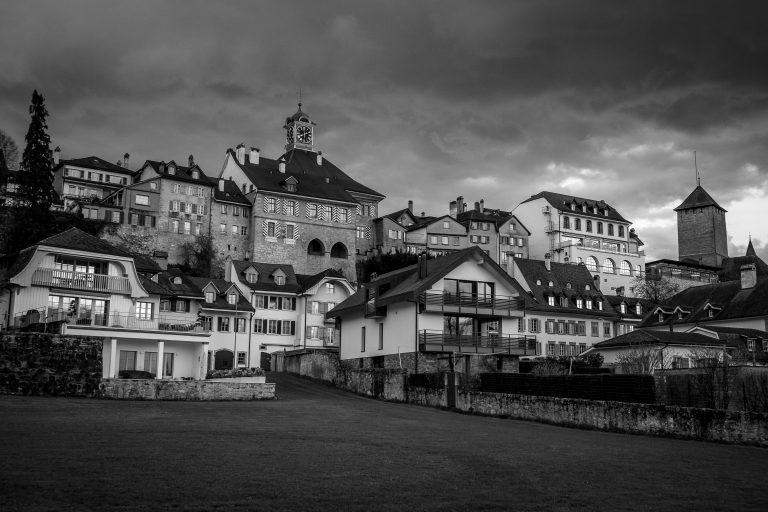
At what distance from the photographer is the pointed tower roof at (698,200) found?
144 m

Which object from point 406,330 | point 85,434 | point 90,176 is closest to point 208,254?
point 90,176

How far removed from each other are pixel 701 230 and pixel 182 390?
420ft

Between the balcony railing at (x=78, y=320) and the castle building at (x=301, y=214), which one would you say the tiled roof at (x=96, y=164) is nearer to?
the castle building at (x=301, y=214)

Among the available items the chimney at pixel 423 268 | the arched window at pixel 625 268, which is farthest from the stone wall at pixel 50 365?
the arched window at pixel 625 268

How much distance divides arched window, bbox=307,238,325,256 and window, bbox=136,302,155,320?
171ft

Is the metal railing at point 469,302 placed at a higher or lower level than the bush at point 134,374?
A: higher

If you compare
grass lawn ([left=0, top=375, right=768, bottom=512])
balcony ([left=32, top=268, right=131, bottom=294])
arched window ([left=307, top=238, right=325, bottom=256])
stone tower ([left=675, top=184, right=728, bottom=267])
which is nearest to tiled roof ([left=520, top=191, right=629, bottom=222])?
stone tower ([left=675, top=184, right=728, bottom=267])

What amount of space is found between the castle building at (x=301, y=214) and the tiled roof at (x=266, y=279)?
24.3 metres

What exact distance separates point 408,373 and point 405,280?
33.2 feet

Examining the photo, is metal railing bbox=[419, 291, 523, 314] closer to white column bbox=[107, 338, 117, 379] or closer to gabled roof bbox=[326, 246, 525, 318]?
gabled roof bbox=[326, 246, 525, 318]

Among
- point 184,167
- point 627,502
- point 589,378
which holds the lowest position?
point 627,502

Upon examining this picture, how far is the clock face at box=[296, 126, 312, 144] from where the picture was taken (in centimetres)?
12688

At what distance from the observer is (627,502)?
550 inches

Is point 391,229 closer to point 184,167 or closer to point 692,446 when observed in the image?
point 184,167
